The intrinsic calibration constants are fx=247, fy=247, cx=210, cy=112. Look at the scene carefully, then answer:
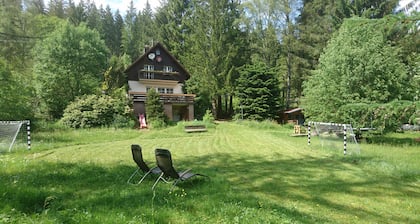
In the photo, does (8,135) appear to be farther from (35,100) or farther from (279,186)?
(35,100)

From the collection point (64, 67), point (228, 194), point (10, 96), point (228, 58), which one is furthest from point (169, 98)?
point (228, 194)

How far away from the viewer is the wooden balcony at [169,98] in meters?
24.2

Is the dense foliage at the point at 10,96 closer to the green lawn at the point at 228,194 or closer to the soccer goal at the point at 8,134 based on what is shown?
the soccer goal at the point at 8,134

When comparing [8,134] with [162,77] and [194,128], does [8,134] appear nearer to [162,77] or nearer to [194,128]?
[194,128]

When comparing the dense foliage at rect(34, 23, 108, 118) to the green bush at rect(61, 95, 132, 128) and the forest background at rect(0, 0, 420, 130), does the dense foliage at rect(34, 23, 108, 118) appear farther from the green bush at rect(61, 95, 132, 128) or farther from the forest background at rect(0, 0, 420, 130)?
the green bush at rect(61, 95, 132, 128)

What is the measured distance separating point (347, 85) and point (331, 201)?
12151 millimetres

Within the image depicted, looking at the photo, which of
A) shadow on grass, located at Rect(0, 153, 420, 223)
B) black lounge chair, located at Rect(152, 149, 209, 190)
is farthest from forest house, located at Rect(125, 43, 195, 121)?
black lounge chair, located at Rect(152, 149, 209, 190)

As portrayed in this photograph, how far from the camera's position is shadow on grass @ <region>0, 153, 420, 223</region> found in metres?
3.26

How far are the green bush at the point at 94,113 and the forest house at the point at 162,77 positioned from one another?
22.8ft

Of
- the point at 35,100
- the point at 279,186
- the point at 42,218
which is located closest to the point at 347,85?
the point at 279,186

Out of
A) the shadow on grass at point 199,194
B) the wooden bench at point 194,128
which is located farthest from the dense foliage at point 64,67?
the shadow on grass at point 199,194

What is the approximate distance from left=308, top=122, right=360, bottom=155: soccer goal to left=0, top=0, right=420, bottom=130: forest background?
3702 mm

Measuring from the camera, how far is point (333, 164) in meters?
7.88

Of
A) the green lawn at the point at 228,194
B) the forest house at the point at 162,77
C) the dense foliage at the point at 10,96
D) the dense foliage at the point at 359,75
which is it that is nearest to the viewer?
the green lawn at the point at 228,194
